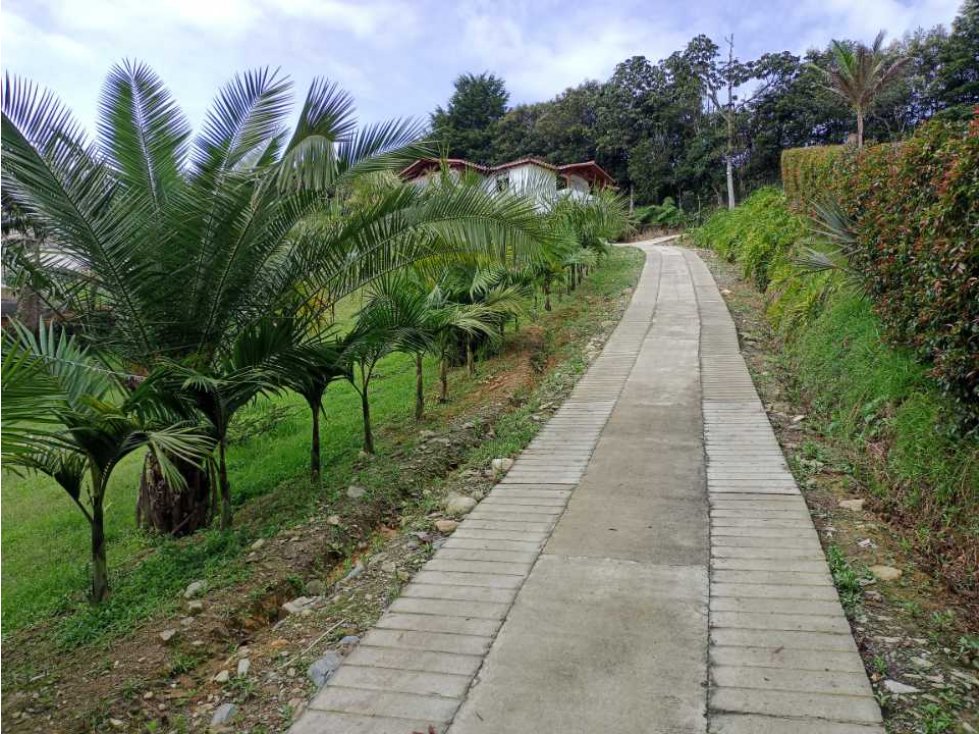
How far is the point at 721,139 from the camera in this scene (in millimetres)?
37281

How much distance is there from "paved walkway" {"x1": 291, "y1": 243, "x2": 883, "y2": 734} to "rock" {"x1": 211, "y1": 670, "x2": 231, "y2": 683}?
64 cm

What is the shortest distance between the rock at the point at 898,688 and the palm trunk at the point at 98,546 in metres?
3.93

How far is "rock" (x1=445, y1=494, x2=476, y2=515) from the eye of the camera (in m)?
4.55

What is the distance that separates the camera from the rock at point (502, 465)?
5.29 metres

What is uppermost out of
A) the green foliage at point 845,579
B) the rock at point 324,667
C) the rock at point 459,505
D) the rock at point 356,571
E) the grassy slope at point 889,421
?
the grassy slope at point 889,421

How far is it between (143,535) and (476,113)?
4634cm

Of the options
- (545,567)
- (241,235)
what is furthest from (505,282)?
(545,567)

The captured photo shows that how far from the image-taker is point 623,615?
3.05m

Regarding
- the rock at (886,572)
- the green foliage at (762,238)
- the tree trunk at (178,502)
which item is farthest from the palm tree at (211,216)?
the green foliage at (762,238)

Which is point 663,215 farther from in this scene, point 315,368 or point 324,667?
point 324,667

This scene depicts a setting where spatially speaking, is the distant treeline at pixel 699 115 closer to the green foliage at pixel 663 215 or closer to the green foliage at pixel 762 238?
the green foliage at pixel 663 215

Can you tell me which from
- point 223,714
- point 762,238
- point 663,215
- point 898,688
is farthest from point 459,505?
point 663,215

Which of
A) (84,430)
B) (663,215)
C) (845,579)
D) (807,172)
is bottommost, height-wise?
(845,579)

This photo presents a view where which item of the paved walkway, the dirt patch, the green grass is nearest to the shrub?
the green grass
